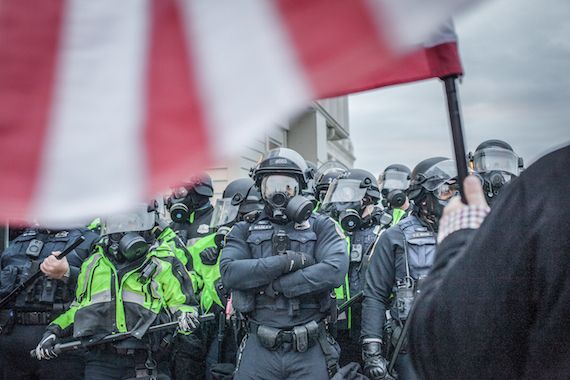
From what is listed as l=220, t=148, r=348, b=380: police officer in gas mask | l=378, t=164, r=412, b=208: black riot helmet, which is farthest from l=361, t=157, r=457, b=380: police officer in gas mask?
l=378, t=164, r=412, b=208: black riot helmet

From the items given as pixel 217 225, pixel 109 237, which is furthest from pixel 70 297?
pixel 217 225

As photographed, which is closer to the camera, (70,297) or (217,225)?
(70,297)

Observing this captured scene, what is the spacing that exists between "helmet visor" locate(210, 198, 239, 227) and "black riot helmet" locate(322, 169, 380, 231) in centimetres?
110

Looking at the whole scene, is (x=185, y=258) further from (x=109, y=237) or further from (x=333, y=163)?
(x=333, y=163)

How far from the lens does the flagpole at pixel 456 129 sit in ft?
5.80

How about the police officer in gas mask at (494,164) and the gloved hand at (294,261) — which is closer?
the gloved hand at (294,261)

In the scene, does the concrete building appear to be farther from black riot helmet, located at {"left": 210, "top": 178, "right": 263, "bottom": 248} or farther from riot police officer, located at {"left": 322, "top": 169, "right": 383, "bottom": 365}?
riot police officer, located at {"left": 322, "top": 169, "right": 383, "bottom": 365}

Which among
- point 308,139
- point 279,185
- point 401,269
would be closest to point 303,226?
point 279,185

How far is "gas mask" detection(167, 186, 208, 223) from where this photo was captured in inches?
296

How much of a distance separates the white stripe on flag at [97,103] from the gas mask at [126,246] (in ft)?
12.6

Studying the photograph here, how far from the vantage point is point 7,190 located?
1.37 m

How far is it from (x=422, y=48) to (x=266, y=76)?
0.67 metres

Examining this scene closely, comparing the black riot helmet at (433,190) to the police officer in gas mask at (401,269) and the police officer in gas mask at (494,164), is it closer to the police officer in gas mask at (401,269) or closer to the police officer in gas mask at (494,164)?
the police officer in gas mask at (401,269)

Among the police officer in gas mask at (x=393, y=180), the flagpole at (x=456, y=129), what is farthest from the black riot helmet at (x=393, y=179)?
the flagpole at (x=456, y=129)
